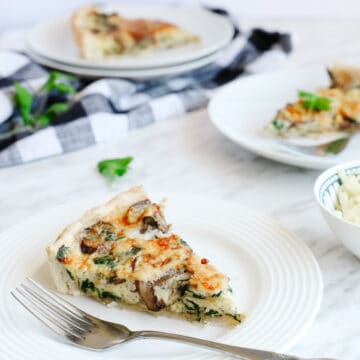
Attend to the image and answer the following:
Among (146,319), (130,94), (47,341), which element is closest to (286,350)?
(146,319)

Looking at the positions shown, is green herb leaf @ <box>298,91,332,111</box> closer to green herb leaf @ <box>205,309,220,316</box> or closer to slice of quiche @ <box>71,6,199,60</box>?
slice of quiche @ <box>71,6,199,60</box>

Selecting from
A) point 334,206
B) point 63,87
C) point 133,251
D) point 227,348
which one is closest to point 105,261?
point 133,251

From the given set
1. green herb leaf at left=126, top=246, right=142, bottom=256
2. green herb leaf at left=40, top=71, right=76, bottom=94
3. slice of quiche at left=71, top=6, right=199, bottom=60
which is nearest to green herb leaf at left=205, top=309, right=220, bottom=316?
green herb leaf at left=126, top=246, right=142, bottom=256

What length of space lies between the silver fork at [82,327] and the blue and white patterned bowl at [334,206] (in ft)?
1.66

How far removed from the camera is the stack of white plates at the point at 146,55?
3334 millimetres

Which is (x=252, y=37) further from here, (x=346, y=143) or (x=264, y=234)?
(x=264, y=234)

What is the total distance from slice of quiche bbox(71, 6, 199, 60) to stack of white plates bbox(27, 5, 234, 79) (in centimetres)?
5

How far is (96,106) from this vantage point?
3.02 meters

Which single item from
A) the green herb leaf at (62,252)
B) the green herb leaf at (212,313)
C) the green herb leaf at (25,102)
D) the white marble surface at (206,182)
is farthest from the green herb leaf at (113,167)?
the green herb leaf at (212,313)

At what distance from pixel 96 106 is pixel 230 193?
85cm

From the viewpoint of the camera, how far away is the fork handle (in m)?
1.51

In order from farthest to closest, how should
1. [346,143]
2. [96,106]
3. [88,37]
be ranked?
[88,37], [96,106], [346,143]

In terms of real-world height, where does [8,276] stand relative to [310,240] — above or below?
above

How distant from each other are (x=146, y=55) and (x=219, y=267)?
201 cm
